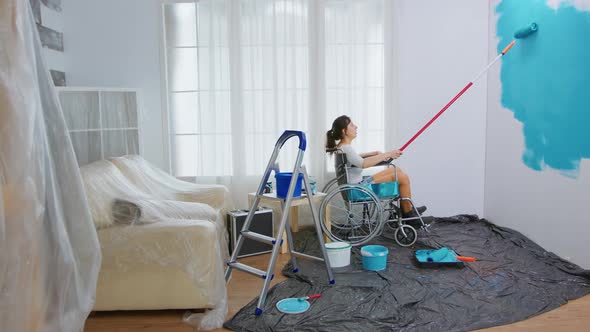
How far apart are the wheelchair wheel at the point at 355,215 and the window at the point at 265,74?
0.69 metres

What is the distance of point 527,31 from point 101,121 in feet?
10.8

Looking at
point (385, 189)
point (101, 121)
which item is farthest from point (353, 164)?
point (101, 121)

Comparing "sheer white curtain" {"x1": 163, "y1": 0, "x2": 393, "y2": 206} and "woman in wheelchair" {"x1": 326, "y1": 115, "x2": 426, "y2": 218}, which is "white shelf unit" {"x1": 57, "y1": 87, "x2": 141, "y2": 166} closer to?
"sheer white curtain" {"x1": 163, "y1": 0, "x2": 393, "y2": 206}

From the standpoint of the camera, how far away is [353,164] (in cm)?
382

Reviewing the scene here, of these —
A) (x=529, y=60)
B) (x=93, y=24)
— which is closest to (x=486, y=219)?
(x=529, y=60)

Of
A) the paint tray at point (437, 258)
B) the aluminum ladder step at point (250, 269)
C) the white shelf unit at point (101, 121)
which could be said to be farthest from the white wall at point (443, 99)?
the white shelf unit at point (101, 121)

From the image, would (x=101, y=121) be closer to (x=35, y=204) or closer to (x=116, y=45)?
(x=116, y=45)

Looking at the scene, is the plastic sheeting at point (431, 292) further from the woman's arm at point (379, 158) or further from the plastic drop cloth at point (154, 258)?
the woman's arm at point (379, 158)

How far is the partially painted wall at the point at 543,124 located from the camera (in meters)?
3.18

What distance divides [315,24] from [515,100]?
1.75m

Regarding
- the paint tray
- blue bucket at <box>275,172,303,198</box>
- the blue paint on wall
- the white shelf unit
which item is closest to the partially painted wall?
the blue paint on wall

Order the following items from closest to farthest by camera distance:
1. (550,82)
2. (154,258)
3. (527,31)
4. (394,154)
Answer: (154,258) → (550,82) → (527,31) → (394,154)

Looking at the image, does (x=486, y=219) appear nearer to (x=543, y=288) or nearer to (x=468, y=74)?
(x=468, y=74)

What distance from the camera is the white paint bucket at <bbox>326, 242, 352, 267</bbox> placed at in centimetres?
337
